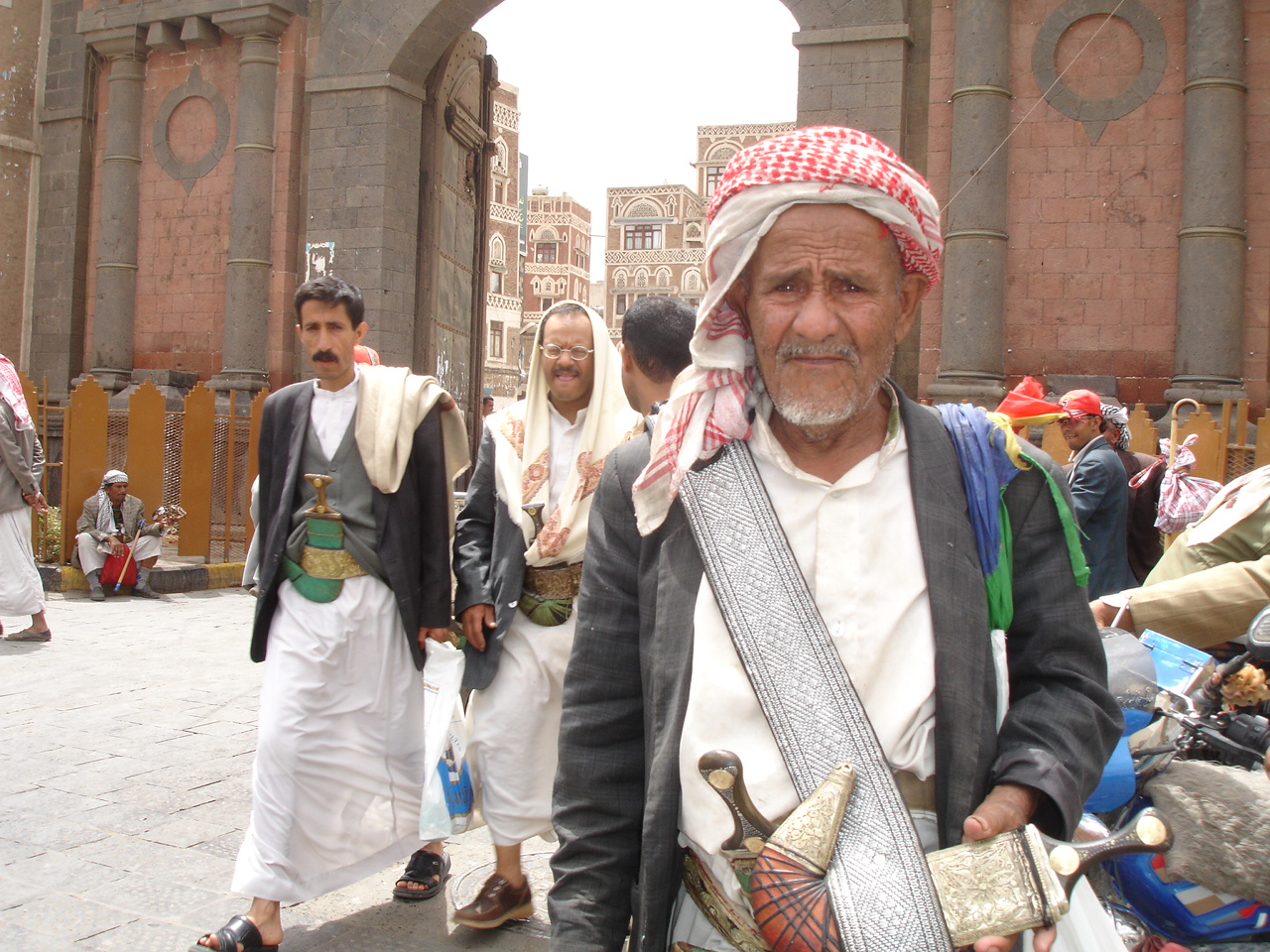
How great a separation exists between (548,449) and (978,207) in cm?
763

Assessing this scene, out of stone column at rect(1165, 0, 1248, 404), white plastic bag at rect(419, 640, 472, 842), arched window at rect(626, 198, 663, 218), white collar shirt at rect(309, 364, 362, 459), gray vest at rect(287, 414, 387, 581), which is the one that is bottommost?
white plastic bag at rect(419, 640, 472, 842)

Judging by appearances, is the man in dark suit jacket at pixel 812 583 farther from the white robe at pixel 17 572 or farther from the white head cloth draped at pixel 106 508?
the white head cloth draped at pixel 106 508

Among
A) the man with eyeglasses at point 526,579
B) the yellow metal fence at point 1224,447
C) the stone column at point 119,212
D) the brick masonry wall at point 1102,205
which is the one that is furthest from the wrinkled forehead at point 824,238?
the stone column at point 119,212

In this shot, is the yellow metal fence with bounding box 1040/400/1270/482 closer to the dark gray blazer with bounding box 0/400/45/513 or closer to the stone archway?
the dark gray blazer with bounding box 0/400/45/513

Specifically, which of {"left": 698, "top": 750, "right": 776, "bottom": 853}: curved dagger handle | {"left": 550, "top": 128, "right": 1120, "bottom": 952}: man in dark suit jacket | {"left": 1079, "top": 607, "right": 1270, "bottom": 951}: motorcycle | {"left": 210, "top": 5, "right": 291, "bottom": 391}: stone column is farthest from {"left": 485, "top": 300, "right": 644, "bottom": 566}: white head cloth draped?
{"left": 210, "top": 5, "right": 291, "bottom": 391}: stone column

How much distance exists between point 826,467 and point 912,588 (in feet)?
0.81

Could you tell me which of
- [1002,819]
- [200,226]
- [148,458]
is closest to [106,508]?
[148,458]

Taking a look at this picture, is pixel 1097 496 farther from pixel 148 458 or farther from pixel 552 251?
pixel 552 251

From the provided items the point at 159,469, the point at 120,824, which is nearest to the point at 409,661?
the point at 120,824

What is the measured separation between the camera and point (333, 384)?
147 inches

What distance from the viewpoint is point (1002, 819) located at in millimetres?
1378

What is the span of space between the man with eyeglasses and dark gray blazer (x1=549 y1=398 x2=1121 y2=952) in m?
1.66

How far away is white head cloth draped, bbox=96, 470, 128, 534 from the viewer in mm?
9219

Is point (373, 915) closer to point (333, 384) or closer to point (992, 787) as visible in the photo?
point (333, 384)
